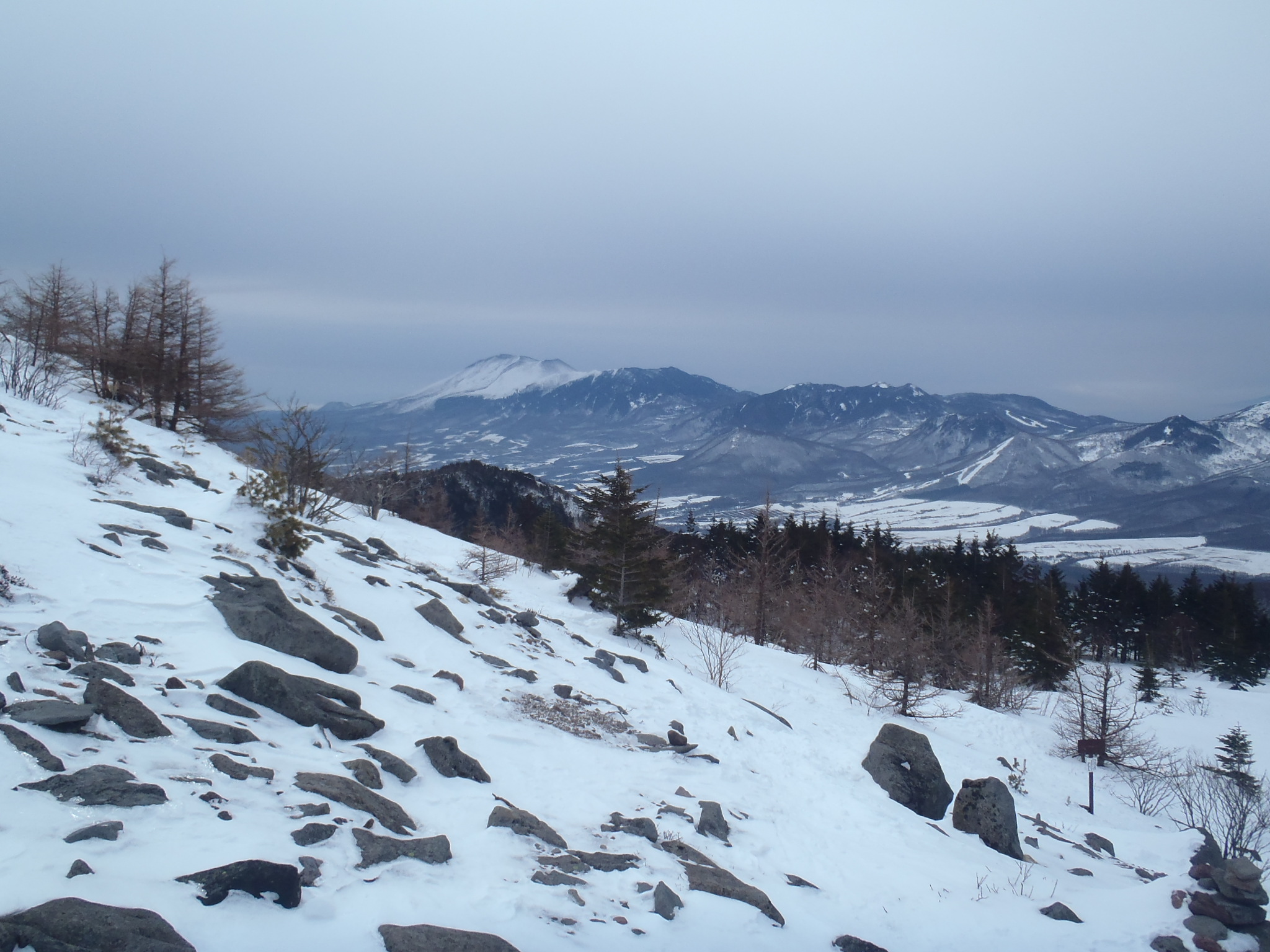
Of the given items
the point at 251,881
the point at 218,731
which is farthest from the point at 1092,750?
the point at 251,881

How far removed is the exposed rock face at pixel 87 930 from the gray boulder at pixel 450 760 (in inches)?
161

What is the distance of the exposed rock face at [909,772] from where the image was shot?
509 inches

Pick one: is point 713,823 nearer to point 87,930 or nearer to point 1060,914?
point 1060,914

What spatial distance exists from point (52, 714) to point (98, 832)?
5.22 feet

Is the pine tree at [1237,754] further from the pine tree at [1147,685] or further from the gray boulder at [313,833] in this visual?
the gray boulder at [313,833]

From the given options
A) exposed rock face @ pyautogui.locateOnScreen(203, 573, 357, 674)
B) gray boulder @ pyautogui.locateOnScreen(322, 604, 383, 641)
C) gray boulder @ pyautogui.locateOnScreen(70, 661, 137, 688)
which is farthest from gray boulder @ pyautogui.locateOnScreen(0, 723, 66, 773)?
gray boulder @ pyautogui.locateOnScreen(322, 604, 383, 641)

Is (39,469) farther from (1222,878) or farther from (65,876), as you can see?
(1222,878)

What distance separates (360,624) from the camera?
12164 millimetres

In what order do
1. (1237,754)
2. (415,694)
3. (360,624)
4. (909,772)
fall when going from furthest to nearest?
(1237,754) < (909,772) < (360,624) < (415,694)

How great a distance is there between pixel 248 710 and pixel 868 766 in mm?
11371

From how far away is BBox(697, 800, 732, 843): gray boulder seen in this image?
9.10 metres

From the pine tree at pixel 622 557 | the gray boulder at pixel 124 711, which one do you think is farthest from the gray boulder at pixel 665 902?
the pine tree at pixel 622 557

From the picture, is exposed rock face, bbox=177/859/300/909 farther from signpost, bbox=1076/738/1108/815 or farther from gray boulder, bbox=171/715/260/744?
signpost, bbox=1076/738/1108/815

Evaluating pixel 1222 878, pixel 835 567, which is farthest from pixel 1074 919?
pixel 835 567
